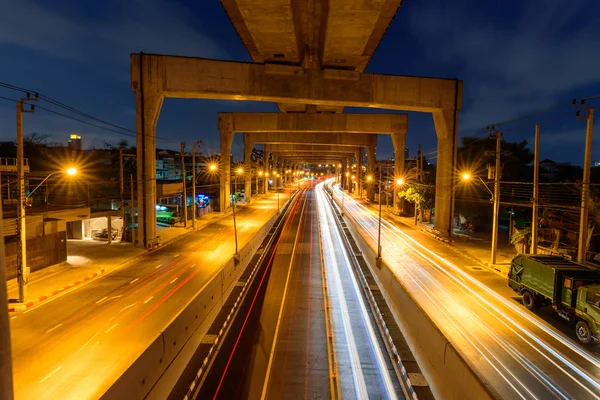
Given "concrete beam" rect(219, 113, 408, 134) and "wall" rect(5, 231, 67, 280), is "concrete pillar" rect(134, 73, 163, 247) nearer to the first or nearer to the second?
"wall" rect(5, 231, 67, 280)

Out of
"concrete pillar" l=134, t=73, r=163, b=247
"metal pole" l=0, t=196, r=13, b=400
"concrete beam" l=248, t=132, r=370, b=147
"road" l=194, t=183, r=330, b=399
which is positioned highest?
"concrete beam" l=248, t=132, r=370, b=147

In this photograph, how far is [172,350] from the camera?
13.8 meters

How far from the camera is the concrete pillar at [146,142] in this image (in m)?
29.4

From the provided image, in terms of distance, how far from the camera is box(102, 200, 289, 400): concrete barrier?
10422mm

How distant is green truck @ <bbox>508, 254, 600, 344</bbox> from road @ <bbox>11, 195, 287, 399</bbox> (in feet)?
56.7

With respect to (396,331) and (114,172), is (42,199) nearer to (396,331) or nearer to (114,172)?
(114,172)

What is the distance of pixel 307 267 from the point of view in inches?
1187

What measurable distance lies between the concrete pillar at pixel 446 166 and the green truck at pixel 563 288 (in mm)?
16097

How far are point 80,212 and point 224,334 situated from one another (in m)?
16.3

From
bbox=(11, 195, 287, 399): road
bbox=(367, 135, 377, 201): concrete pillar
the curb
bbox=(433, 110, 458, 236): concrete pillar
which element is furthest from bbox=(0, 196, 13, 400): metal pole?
bbox=(367, 135, 377, 201): concrete pillar

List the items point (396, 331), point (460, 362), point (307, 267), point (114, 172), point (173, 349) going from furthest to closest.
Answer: point (114, 172) → point (307, 267) → point (396, 331) → point (173, 349) → point (460, 362)

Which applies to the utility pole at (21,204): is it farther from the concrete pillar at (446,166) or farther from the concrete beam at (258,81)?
the concrete pillar at (446,166)

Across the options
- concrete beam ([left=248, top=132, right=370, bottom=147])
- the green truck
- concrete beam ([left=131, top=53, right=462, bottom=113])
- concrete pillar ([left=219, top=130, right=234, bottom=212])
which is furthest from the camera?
concrete beam ([left=248, top=132, right=370, bottom=147])

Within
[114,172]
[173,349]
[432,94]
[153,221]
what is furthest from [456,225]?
[114,172]
